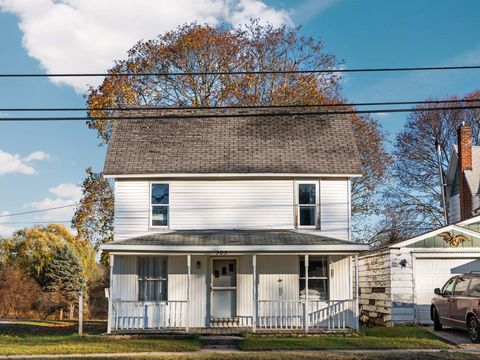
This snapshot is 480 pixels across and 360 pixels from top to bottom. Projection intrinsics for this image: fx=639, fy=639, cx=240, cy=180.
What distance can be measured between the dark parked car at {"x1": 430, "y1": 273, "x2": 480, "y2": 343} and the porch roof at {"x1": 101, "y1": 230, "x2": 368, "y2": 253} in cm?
274

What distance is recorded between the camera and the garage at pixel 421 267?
2089cm

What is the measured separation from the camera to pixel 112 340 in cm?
1769

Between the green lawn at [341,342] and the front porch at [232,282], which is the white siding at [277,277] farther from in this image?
the green lawn at [341,342]

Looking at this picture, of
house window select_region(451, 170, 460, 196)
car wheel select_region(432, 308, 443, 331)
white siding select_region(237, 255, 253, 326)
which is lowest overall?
car wheel select_region(432, 308, 443, 331)

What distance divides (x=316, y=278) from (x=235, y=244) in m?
3.40

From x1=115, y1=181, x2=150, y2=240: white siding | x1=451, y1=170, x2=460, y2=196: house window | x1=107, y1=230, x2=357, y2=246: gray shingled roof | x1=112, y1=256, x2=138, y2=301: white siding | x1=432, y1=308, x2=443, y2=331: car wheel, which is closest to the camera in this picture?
x1=432, y1=308, x2=443, y2=331: car wheel

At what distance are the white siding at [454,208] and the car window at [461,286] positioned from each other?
17053 mm

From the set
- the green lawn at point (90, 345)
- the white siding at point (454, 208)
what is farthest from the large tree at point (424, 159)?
the green lawn at point (90, 345)

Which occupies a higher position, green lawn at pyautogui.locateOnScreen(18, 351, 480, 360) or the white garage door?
the white garage door

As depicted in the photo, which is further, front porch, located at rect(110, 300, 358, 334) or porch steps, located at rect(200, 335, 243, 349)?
front porch, located at rect(110, 300, 358, 334)

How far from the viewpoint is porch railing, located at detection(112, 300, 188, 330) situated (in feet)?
66.8

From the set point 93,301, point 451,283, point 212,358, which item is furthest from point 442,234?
point 93,301

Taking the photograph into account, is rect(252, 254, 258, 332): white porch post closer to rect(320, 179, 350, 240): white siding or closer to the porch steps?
the porch steps

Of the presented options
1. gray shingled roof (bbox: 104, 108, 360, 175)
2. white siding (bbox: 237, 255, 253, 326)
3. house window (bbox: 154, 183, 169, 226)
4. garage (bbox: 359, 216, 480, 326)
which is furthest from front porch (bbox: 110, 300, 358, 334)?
gray shingled roof (bbox: 104, 108, 360, 175)
